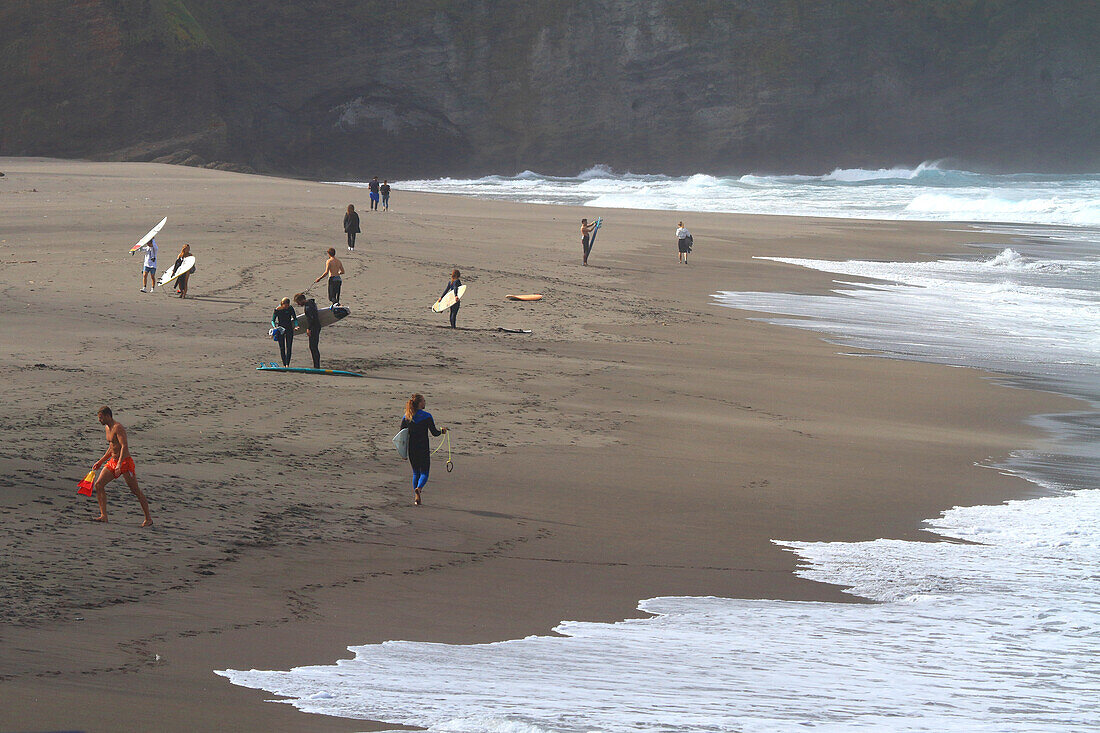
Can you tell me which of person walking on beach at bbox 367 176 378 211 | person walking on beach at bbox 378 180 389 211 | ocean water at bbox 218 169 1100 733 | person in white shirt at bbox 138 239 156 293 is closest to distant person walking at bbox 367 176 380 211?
person walking on beach at bbox 367 176 378 211

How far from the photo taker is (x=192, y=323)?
57.8 ft

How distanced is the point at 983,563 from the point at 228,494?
19.7ft

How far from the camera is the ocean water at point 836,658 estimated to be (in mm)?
6309

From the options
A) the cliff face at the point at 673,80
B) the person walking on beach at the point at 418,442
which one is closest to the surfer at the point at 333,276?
the person walking on beach at the point at 418,442

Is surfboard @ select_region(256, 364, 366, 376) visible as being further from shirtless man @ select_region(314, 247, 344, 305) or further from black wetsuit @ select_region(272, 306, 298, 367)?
shirtless man @ select_region(314, 247, 344, 305)

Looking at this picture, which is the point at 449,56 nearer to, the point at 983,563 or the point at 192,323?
the point at 192,323

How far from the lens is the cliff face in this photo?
9188 centimetres

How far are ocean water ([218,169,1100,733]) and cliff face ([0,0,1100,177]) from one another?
266ft

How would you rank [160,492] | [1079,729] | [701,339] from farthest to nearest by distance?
[701,339] → [160,492] → [1079,729]

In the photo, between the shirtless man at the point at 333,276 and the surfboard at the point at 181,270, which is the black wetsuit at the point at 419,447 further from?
the surfboard at the point at 181,270

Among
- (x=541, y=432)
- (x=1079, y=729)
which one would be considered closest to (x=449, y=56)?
(x=541, y=432)

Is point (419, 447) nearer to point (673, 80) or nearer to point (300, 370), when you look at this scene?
point (300, 370)

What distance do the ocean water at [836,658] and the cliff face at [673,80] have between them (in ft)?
266

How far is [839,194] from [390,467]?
60595 mm
